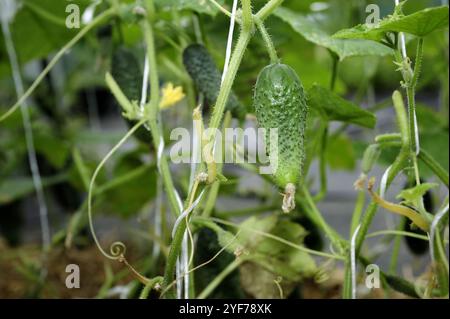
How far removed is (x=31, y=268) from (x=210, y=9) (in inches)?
30.4

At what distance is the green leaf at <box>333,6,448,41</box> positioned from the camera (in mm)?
683

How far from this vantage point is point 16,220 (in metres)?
1.92

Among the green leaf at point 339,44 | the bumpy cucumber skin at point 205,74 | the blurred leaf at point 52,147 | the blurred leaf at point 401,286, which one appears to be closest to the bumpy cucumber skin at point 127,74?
the bumpy cucumber skin at point 205,74

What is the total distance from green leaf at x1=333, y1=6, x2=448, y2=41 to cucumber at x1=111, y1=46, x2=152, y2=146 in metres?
0.38

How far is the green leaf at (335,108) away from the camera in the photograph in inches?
34.9

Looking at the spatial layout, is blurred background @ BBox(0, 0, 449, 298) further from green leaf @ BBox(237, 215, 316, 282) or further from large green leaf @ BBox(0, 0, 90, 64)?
green leaf @ BBox(237, 215, 316, 282)

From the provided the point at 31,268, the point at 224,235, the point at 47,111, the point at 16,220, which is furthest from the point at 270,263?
the point at 16,220

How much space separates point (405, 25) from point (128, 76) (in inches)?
17.9

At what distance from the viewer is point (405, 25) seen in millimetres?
698

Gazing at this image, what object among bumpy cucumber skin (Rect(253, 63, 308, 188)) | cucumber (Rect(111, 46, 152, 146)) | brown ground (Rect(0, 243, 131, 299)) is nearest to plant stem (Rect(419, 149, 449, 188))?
bumpy cucumber skin (Rect(253, 63, 308, 188))

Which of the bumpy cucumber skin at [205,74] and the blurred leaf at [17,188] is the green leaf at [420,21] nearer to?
the bumpy cucumber skin at [205,74]

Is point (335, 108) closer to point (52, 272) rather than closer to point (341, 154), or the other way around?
point (341, 154)

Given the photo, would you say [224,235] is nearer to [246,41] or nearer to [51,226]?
[246,41]

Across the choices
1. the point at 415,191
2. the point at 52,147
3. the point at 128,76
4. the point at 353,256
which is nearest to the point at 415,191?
the point at 415,191
